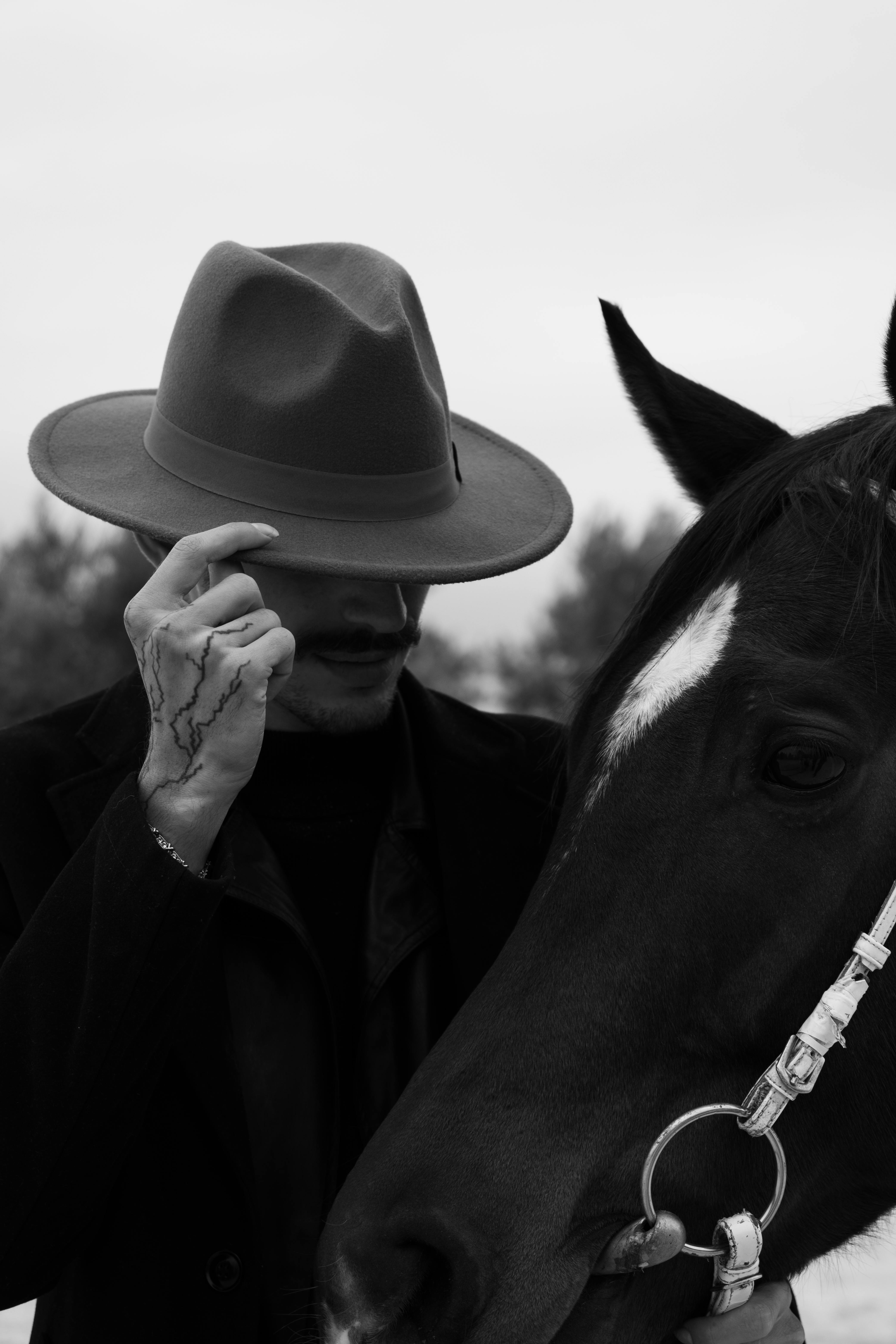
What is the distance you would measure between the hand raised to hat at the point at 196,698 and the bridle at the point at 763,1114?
2.59 feet

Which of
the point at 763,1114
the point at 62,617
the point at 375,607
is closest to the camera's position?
the point at 763,1114

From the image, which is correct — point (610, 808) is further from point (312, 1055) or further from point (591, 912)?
point (312, 1055)

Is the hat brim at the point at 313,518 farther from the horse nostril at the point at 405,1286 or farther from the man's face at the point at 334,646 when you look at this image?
the horse nostril at the point at 405,1286

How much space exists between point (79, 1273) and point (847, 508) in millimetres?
1816

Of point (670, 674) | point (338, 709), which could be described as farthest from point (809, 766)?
point (338, 709)

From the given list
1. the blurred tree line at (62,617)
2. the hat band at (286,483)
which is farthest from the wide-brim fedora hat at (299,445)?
the blurred tree line at (62,617)

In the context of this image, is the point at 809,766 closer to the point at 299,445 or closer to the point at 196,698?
the point at 196,698

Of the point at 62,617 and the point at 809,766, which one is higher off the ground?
the point at 809,766

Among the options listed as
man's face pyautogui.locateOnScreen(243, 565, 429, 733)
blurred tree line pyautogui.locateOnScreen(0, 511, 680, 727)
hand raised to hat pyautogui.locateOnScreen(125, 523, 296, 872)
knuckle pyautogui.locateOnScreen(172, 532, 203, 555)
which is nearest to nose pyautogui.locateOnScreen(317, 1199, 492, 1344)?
hand raised to hat pyautogui.locateOnScreen(125, 523, 296, 872)

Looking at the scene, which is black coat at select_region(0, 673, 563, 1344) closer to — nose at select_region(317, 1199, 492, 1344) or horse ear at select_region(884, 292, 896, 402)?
nose at select_region(317, 1199, 492, 1344)

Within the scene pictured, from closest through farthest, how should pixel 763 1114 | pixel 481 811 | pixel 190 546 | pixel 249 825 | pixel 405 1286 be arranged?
pixel 405 1286 < pixel 763 1114 < pixel 190 546 < pixel 249 825 < pixel 481 811

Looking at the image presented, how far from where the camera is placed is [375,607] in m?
2.50

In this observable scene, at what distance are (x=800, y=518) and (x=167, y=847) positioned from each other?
110cm

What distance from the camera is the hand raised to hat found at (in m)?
1.86
